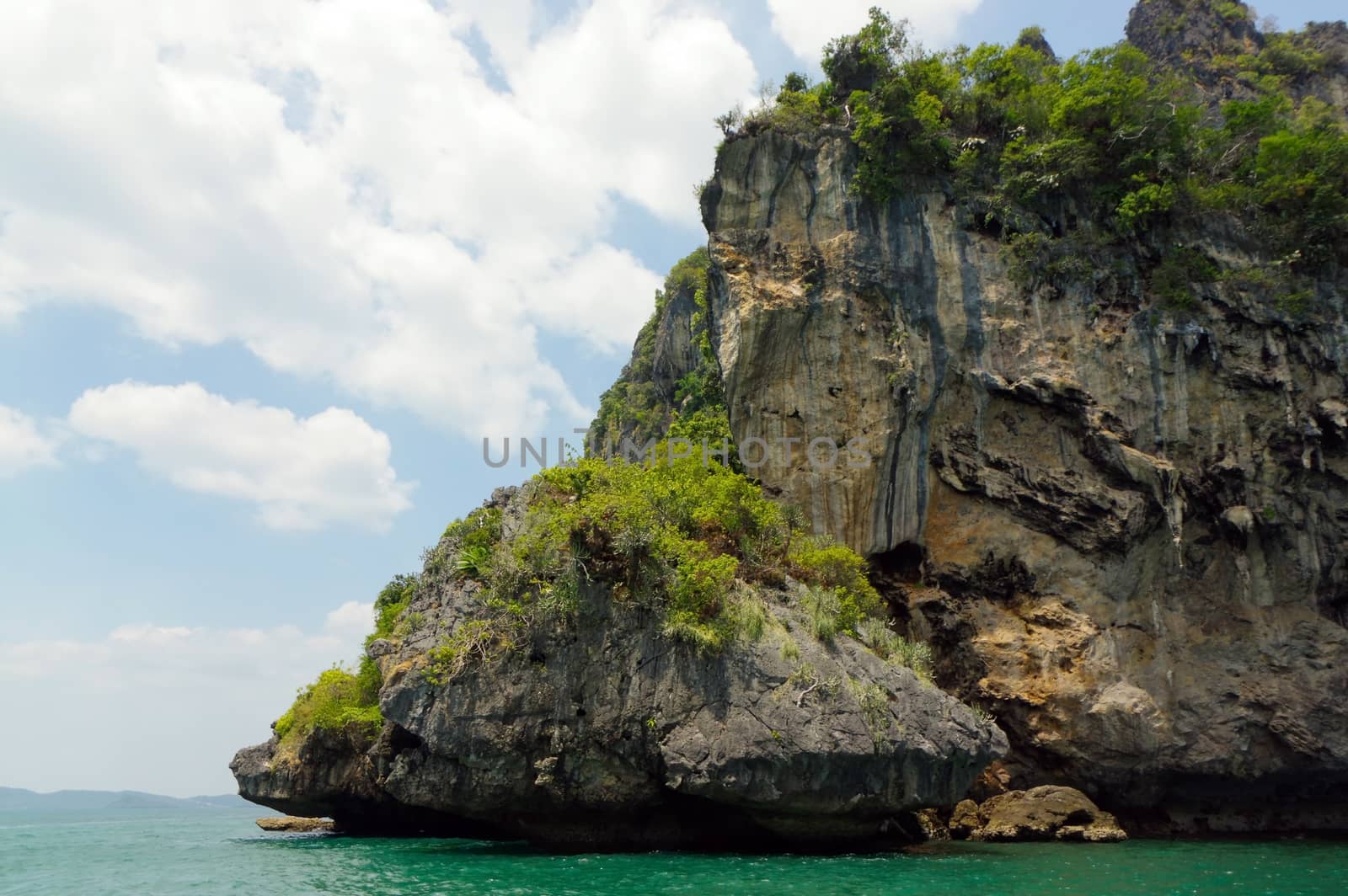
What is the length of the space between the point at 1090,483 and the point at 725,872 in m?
14.2

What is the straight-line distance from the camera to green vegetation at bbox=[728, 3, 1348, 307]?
24219 millimetres

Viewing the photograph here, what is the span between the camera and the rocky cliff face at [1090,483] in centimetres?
2228

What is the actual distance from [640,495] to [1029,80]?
59.1ft

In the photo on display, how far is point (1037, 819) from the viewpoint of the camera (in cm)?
2030

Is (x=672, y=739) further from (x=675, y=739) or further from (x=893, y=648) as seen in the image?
(x=893, y=648)

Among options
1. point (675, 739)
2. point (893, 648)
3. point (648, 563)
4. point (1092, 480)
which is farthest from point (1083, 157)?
point (675, 739)

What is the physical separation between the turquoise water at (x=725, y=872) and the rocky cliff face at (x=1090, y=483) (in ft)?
10.0

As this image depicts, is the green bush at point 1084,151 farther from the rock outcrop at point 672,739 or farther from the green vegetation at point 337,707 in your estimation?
the green vegetation at point 337,707

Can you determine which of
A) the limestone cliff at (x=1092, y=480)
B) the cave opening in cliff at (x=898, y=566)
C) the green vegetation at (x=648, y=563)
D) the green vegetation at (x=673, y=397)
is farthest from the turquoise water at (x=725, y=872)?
the green vegetation at (x=673, y=397)

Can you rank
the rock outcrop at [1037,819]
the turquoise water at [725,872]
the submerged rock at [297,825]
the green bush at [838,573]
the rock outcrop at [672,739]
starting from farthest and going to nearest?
the submerged rock at [297,825] < the green bush at [838,573] < the rock outcrop at [1037,819] < the rock outcrop at [672,739] < the turquoise water at [725,872]

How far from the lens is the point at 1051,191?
2508cm

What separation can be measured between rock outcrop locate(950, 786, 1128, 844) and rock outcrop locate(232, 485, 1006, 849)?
261cm

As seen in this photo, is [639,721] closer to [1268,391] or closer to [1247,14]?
[1268,391]

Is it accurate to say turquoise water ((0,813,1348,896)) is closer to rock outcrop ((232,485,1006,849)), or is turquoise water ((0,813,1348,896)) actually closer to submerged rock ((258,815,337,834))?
rock outcrop ((232,485,1006,849))
